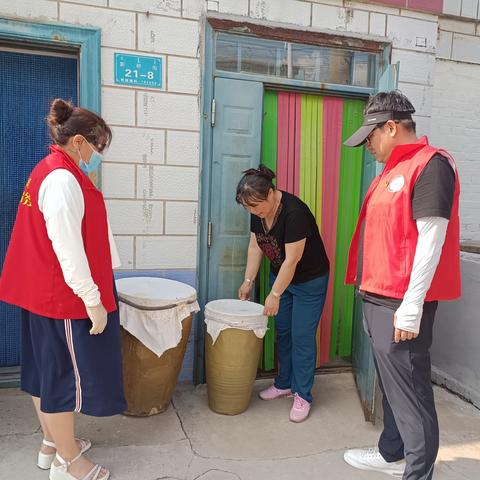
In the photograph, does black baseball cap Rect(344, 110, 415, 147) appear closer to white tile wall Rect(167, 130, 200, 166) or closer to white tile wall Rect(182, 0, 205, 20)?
white tile wall Rect(167, 130, 200, 166)

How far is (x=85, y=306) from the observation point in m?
2.12

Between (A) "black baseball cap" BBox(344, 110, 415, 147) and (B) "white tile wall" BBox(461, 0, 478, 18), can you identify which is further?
(B) "white tile wall" BBox(461, 0, 478, 18)

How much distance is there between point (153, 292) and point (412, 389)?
61.9 inches

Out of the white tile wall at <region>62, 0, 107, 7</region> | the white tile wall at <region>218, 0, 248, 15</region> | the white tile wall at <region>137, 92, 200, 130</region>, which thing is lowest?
the white tile wall at <region>137, 92, 200, 130</region>

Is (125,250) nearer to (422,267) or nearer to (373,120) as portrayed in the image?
(373,120)

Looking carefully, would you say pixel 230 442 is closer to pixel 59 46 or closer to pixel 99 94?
pixel 99 94

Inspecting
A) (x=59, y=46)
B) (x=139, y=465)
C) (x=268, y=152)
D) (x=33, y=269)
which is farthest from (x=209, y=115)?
(x=139, y=465)

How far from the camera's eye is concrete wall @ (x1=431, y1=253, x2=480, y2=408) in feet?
11.4

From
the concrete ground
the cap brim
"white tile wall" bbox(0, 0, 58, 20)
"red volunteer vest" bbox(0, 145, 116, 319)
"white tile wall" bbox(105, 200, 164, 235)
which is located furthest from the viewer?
"white tile wall" bbox(105, 200, 164, 235)

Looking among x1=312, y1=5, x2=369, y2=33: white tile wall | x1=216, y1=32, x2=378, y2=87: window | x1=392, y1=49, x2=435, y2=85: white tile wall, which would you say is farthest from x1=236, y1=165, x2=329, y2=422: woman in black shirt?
x1=392, y1=49, x2=435, y2=85: white tile wall

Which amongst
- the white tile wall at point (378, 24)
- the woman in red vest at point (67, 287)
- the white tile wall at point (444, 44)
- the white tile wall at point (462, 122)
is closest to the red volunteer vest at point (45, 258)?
the woman in red vest at point (67, 287)

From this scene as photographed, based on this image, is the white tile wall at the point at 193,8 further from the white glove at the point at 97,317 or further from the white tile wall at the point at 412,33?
the white glove at the point at 97,317

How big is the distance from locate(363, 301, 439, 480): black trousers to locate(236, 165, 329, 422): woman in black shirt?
93 centimetres

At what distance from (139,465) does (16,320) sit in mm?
1562
